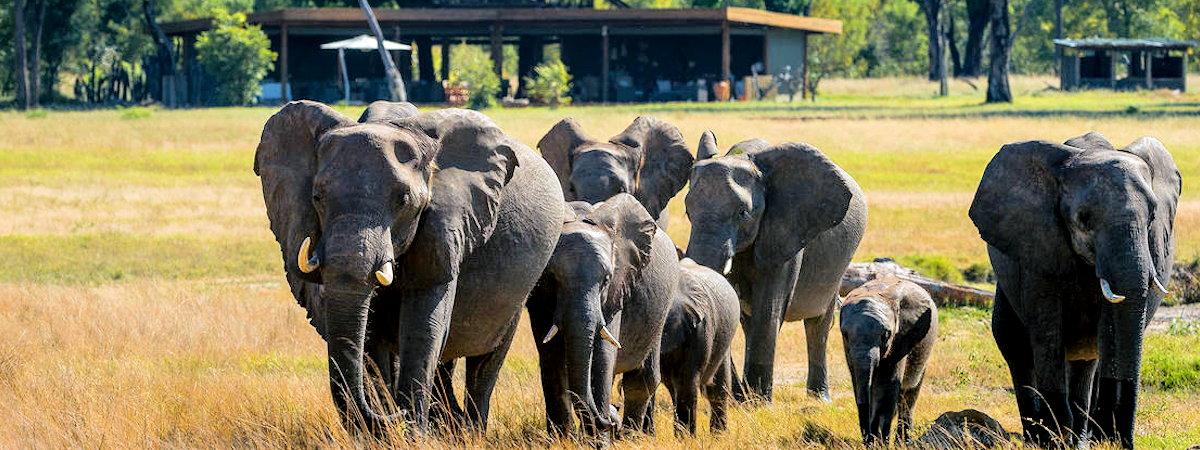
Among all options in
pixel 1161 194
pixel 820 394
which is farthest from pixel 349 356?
pixel 820 394

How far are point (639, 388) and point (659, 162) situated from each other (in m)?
5.30

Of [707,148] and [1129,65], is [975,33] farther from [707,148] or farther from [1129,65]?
[707,148]

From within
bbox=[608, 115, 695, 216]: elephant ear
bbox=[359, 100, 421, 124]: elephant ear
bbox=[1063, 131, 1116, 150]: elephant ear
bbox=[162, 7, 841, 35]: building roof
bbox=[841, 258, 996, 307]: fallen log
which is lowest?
bbox=[841, 258, 996, 307]: fallen log

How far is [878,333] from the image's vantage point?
10.7 metres

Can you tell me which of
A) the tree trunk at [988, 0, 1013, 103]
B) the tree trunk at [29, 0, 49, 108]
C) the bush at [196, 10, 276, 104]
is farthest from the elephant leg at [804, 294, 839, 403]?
the tree trunk at [29, 0, 49, 108]

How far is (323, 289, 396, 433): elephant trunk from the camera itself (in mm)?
8078

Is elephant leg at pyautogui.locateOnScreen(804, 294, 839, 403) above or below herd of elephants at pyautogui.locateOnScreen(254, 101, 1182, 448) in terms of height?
below

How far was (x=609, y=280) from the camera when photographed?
963 centimetres

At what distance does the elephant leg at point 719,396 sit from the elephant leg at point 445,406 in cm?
182

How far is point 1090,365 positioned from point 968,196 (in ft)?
64.7

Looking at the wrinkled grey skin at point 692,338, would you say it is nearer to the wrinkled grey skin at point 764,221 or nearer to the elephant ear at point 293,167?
the wrinkled grey skin at point 764,221

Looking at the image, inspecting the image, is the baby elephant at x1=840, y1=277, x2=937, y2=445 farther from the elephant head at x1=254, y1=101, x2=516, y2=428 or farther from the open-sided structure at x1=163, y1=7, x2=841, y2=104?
the open-sided structure at x1=163, y1=7, x2=841, y2=104

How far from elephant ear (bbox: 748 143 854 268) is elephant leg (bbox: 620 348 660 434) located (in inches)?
115

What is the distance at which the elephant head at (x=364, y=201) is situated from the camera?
7.99 m
